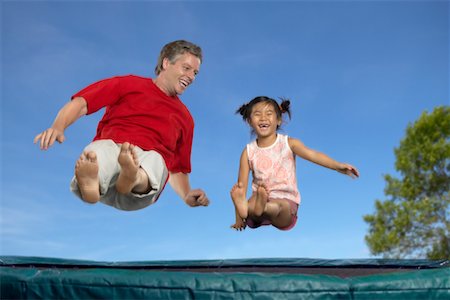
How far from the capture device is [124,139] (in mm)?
2770

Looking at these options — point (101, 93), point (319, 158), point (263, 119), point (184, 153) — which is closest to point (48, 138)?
point (101, 93)

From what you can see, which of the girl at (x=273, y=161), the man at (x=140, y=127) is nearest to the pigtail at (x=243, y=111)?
the girl at (x=273, y=161)

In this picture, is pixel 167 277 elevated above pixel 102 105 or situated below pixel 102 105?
below

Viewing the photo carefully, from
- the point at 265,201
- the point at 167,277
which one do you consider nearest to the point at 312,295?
the point at 167,277

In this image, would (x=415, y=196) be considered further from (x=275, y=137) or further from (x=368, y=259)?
(x=275, y=137)

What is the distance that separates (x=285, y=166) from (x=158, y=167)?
68 centimetres

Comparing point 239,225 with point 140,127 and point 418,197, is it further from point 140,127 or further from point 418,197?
point 418,197

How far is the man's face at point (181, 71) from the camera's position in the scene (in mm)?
2812

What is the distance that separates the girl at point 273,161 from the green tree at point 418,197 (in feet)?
18.9

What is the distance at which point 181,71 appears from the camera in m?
2.82

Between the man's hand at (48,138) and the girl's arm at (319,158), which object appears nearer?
the man's hand at (48,138)

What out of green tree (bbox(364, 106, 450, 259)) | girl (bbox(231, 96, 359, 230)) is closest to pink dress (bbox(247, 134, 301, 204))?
girl (bbox(231, 96, 359, 230))

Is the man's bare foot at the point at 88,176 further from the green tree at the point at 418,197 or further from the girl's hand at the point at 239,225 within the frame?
the green tree at the point at 418,197

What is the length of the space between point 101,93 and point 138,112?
0.20 m
